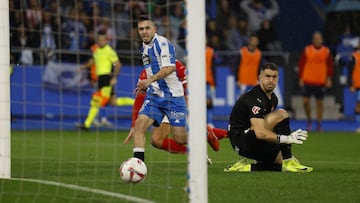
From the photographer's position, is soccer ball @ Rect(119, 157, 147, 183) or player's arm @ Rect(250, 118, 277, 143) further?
player's arm @ Rect(250, 118, 277, 143)

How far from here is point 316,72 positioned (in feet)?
74.8

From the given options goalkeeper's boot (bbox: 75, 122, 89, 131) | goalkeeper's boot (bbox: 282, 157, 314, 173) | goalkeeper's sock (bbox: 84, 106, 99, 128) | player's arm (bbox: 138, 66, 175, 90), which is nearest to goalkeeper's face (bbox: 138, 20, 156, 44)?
player's arm (bbox: 138, 66, 175, 90)

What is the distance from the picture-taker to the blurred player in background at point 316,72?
73.9 feet

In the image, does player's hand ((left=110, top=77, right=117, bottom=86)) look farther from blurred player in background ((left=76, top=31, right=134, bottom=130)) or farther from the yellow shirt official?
the yellow shirt official

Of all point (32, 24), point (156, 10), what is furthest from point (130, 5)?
point (32, 24)

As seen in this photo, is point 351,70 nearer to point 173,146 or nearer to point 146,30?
point 173,146

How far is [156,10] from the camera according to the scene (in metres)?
21.5

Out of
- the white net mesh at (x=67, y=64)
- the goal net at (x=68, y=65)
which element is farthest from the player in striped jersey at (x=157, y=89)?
the white net mesh at (x=67, y=64)

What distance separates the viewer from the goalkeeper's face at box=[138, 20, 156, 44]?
1165cm

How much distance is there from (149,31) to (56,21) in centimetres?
1005

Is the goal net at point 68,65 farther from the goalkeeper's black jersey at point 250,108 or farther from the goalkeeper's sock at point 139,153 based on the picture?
the goalkeeper's sock at point 139,153

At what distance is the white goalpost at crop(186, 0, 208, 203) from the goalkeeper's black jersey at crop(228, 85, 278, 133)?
3.53 metres

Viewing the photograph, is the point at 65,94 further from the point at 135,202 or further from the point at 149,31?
the point at 135,202

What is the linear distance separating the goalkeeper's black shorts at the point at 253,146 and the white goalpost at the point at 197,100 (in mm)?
3600
